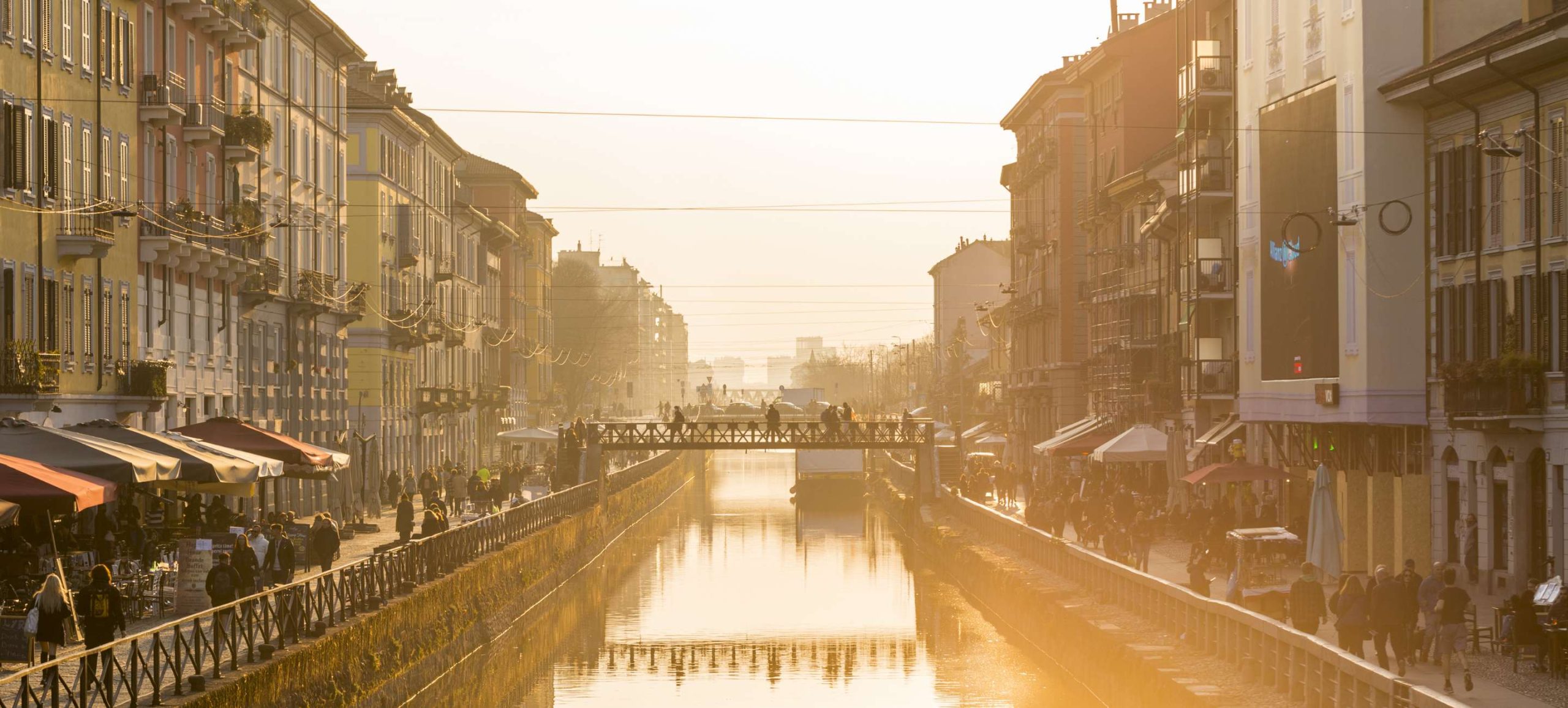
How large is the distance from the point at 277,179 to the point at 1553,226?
38.9 m

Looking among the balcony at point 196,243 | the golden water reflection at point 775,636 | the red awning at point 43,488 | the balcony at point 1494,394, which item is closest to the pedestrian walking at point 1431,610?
the balcony at point 1494,394

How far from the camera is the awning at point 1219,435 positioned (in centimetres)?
5028

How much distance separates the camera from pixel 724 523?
3735 inches

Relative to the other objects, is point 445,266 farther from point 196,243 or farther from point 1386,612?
point 1386,612

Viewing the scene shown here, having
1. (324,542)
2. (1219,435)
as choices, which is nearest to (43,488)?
(324,542)

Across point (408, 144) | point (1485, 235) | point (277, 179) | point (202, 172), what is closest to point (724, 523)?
point (408, 144)

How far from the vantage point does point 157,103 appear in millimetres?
45125

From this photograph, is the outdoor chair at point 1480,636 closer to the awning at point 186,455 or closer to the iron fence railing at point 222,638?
the iron fence railing at point 222,638

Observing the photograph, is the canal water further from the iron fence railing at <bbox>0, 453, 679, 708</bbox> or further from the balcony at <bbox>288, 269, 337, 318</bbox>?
the balcony at <bbox>288, 269, 337, 318</bbox>

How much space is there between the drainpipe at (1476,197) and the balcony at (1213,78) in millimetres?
15103

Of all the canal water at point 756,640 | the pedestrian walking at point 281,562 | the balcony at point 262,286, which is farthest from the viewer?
the balcony at point 262,286

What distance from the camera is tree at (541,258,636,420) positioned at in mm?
150625

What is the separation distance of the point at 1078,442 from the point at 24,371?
3183 cm

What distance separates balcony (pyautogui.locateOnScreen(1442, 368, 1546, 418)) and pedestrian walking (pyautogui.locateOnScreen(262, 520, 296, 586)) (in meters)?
20.0
